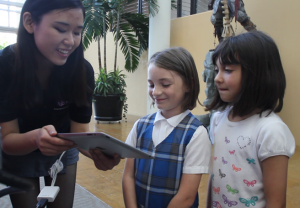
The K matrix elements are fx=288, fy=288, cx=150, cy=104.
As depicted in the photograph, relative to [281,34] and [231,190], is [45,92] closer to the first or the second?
[231,190]

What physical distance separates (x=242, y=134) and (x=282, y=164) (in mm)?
178

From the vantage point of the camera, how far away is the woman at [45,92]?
110cm

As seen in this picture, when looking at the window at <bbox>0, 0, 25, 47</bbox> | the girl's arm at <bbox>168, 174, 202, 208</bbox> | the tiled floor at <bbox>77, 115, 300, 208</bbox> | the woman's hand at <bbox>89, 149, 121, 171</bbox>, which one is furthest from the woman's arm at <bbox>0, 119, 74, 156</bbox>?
the window at <bbox>0, 0, 25, 47</bbox>

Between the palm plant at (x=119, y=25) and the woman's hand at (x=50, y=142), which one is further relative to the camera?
the palm plant at (x=119, y=25)

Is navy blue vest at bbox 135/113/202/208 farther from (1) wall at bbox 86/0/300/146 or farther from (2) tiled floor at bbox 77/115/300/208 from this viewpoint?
(1) wall at bbox 86/0/300/146

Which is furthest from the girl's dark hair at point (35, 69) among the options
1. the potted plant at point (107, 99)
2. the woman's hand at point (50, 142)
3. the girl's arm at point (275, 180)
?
the potted plant at point (107, 99)

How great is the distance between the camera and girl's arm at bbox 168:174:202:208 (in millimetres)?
1058

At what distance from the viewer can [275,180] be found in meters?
1.00

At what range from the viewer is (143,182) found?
1.13m

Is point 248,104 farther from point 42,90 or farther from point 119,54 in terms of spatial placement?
point 119,54

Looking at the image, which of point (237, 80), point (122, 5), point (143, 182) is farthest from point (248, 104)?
point (122, 5)

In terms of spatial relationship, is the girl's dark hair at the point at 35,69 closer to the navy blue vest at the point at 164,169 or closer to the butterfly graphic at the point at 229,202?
the navy blue vest at the point at 164,169

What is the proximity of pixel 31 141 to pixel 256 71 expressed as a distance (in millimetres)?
898

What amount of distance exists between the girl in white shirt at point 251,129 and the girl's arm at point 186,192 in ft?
0.47
